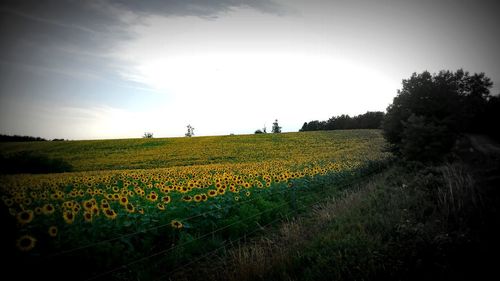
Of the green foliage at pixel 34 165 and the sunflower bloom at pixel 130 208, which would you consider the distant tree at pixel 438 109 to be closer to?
the sunflower bloom at pixel 130 208

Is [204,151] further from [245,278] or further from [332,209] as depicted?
[245,278]

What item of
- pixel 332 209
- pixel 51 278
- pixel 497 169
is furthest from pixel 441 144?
pixel 51 278

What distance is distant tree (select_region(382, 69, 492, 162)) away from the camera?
1288cm

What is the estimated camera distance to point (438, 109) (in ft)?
46.1

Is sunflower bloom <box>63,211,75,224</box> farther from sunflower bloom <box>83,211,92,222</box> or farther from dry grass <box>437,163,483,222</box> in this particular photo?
dry grass <box>437,163,483,222</box>

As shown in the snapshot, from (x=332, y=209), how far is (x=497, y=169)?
12.7 ft

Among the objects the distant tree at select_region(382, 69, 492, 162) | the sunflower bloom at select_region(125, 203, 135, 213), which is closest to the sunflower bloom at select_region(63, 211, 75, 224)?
the sunflower bloom at select_region(125, 203, 135, 213)

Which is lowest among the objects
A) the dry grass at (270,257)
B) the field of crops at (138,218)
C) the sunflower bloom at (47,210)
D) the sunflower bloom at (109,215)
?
the dry grass at (270,257)

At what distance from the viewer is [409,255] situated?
3.88 meters

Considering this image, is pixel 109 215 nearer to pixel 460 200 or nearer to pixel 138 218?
pixel 138 218

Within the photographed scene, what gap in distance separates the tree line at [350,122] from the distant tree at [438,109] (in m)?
59.7

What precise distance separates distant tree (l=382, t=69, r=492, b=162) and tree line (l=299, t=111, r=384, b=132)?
196ft

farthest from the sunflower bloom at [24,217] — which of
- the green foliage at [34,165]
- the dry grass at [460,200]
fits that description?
the green foliage at [34,165]

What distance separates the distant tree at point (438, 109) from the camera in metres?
12.9
